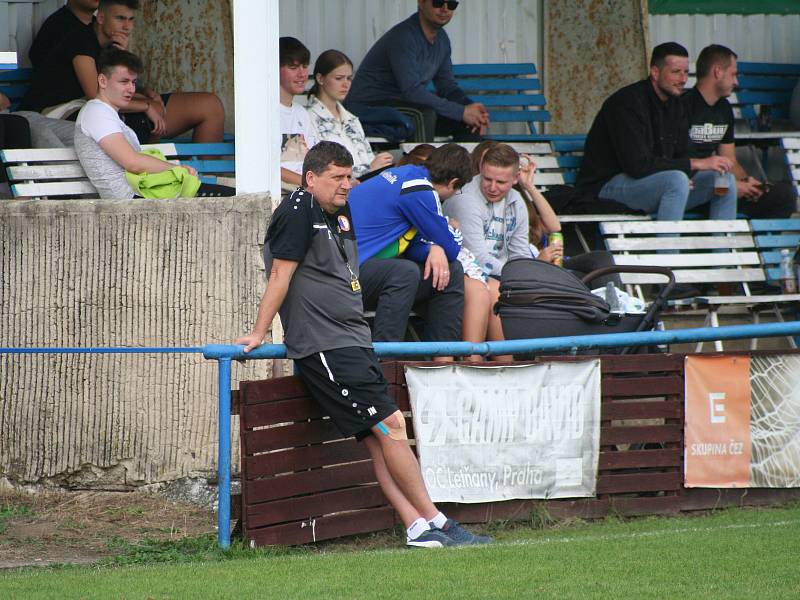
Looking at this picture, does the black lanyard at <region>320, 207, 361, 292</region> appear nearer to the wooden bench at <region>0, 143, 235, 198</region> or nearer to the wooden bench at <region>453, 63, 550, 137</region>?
the wooden bench at <region>0, 143, 235, 198</region>

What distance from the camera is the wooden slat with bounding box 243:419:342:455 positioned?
19.8 ft

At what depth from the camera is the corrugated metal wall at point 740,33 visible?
1238cm

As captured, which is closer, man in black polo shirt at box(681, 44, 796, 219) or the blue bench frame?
man in black polo shirt at box(681, 44, 796, 219)

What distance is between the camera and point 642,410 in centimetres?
687

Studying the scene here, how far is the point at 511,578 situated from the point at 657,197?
17.7ft

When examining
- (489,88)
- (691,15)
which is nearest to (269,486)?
(489,88)

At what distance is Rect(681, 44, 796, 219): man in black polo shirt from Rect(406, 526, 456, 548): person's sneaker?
552 cm

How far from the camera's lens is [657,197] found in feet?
32.6

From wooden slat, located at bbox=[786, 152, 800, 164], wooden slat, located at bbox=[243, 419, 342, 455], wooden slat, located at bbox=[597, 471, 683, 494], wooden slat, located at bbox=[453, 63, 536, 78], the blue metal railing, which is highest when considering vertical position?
wooden slat, located at bbox=[453, 63, 536, 78]

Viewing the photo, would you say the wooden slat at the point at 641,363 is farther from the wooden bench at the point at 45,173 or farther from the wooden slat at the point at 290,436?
the wooden bench at the point at 45,173

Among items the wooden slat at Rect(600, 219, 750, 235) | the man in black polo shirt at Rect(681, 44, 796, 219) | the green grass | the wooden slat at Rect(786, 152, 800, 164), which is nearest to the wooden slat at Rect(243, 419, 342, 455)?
the green grass

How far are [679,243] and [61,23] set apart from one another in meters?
4.86

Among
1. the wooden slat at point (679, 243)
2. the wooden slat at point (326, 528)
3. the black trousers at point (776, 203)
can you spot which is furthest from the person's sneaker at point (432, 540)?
the black trousers at point (776, 203)

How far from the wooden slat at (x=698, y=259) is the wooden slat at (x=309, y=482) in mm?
3886
